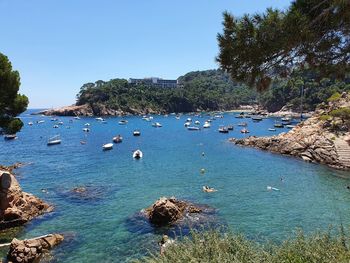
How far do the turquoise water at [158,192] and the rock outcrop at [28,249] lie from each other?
1059 millimetres

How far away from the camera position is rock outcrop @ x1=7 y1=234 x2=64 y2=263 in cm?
2161

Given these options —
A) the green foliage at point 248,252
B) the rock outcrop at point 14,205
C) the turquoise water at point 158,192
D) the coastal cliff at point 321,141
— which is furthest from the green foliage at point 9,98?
the coastal cliff at point 321,141

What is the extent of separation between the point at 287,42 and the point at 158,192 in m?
29.4

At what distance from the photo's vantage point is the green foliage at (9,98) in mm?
30391

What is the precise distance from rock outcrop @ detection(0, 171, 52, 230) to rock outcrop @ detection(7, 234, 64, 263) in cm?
617

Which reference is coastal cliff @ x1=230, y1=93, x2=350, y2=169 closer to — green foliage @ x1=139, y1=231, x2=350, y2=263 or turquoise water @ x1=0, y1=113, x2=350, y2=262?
turquoise water @ x1=0, y1=113, x2=350, y2=262

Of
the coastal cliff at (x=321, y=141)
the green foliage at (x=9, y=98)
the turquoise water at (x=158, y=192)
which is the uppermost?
the green foliage at (x=9, y=98)

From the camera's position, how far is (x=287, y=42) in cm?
1128

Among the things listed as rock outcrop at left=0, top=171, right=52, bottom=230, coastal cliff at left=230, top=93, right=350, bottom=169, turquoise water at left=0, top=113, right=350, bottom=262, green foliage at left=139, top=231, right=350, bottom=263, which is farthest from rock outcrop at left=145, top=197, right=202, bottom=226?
coastal cliff at left=230, top=93, right=350, bottom=169

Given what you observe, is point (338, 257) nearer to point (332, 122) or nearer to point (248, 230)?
point (248, 230)

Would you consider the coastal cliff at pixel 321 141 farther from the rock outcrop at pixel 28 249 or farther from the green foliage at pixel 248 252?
the green foliage at pixel 248 252

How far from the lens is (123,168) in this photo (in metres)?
53.3

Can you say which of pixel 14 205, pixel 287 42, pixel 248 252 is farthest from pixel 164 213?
pixel 287 42

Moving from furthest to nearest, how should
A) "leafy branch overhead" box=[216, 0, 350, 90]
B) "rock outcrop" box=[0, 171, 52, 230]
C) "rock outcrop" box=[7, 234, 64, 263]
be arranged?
"rock outcrop" box=[0, 171, 52, 230] → "rock outcrop" box=[7, 234, 64, 263] → "leafy branch overhead" box=[216, 0, 350, 90]
